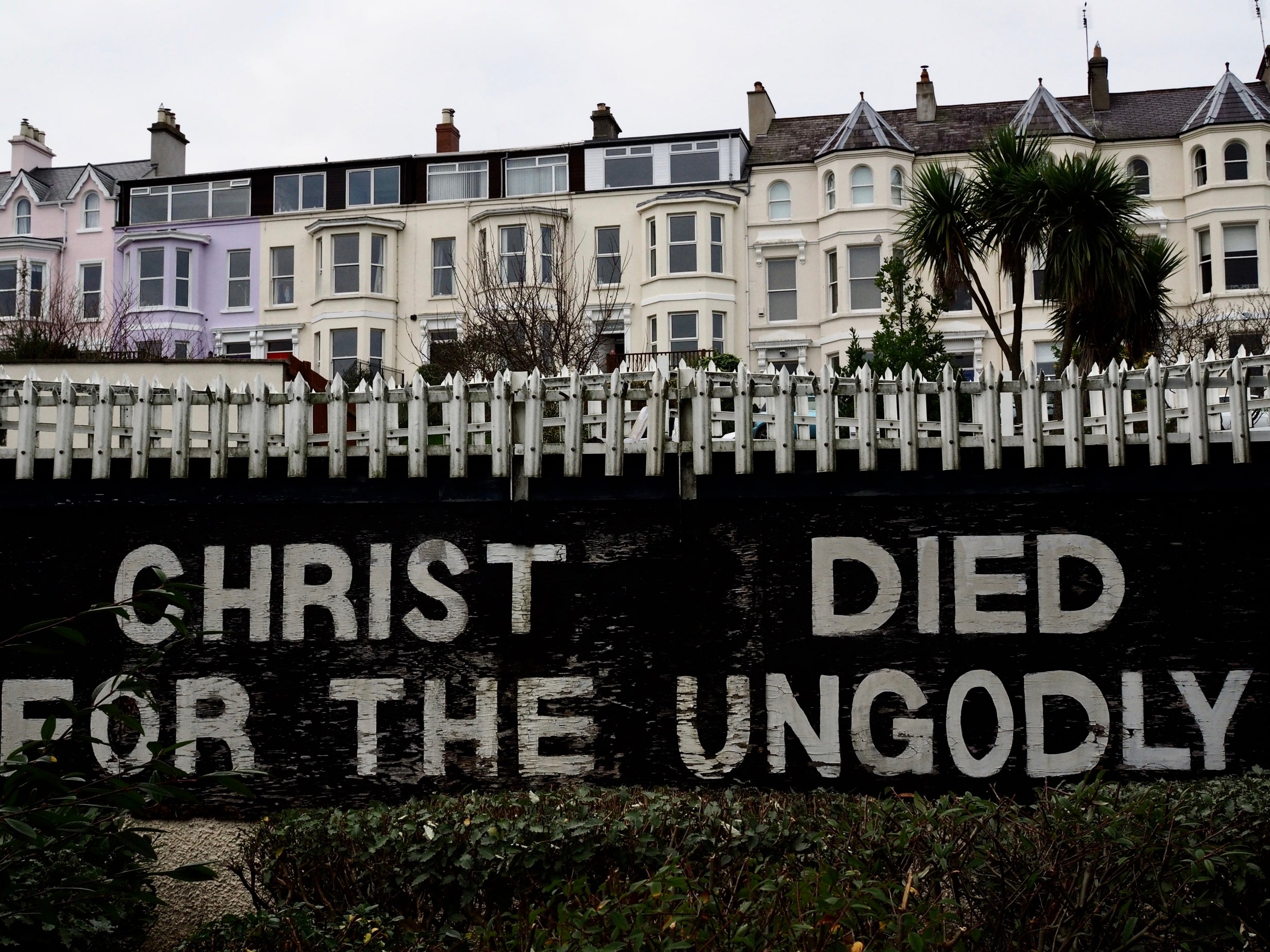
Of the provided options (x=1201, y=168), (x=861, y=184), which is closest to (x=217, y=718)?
(x=861, y=184)

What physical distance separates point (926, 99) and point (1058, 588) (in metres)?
26.7

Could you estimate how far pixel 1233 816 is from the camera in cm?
593

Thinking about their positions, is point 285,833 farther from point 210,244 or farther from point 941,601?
point 210,244

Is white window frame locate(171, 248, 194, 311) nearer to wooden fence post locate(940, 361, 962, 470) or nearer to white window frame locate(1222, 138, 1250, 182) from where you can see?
white window frame locate(1222, 138, 1250, 182)

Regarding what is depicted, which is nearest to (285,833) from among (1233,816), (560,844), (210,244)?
(560,844)

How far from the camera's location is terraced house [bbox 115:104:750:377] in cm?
3288

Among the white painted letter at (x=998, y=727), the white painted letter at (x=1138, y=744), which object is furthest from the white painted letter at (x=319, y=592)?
the white painted letter at (x=1138, y=744)

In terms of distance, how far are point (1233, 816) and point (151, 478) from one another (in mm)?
9533

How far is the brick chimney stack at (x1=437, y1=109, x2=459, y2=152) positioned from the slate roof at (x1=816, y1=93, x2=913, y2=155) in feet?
37.1

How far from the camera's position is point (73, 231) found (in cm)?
3759

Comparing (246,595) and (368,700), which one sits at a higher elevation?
(246,595)

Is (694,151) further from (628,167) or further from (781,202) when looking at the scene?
(781,202)

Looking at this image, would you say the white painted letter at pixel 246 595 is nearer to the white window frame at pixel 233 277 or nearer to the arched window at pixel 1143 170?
the white window frame at pixel 233 277

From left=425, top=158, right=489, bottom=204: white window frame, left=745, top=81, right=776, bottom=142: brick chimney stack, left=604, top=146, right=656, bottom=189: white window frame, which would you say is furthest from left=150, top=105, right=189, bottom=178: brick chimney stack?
left=745, top=81, right=776, bottom=142: brick chimney stack
